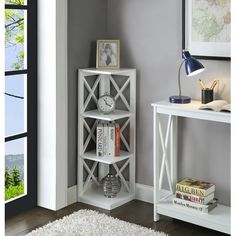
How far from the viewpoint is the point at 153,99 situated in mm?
3908

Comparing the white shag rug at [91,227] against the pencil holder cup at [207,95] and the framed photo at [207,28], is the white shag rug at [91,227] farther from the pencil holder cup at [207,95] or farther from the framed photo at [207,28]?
the framed photo at [207,28]

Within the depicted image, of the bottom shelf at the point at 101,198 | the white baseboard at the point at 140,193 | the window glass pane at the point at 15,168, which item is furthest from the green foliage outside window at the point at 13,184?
the bottom shelf at the point at 101,198

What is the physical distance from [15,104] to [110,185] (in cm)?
101

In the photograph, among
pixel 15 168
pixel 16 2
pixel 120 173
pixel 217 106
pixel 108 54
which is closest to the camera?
pixel 217 106

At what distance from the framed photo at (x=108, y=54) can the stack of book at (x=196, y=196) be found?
1.12 m

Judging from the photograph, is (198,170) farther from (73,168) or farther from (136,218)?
(73,168)

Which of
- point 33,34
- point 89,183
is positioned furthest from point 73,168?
point 33,34

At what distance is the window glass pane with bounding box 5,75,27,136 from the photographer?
11.9ft

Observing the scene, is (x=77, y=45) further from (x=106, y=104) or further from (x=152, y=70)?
(x=152, y=70)

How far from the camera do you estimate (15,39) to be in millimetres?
3629

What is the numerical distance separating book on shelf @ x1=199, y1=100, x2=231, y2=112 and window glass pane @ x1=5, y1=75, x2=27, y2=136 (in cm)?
137

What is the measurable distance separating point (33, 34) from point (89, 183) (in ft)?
4.37

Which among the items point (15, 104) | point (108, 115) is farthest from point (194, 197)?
point (15, 104)

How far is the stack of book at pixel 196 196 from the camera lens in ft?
11.2
